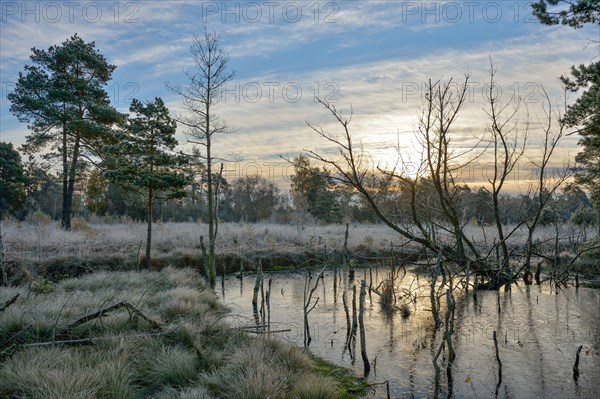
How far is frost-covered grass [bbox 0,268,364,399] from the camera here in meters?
5.29

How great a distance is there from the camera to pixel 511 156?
11156 mm

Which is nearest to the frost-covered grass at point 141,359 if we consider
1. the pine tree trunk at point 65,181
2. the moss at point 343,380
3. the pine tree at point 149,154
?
the moss at point 343,380

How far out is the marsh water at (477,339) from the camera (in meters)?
6.99

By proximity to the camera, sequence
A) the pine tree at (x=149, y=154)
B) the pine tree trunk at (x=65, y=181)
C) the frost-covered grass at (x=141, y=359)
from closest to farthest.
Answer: the frost-covered grass at (x=141, y=359) → the pine tree at (x=149, y=154) → the pine tree trunk at (x=65, y=181)

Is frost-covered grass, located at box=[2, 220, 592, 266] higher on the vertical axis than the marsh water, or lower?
higher

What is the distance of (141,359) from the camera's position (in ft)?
21.4

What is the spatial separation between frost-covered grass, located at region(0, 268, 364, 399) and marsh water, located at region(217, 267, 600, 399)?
975 mm

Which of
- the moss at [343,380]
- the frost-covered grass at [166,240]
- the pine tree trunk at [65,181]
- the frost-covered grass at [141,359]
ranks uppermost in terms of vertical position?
the pine tree trunk at [65,181]

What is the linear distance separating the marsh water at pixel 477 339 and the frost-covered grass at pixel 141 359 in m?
0.97

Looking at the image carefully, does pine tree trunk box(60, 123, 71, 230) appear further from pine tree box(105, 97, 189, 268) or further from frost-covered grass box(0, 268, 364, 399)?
frost-covered grass box(0, 268, 364, 399)

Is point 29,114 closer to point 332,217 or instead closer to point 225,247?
point 225,247

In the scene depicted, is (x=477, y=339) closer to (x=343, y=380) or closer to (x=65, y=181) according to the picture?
(x=343, y=380)

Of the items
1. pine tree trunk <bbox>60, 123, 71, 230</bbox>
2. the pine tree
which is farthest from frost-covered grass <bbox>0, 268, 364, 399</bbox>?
pine tree trunk <bbox>60, 123, 71, 230</bbox>

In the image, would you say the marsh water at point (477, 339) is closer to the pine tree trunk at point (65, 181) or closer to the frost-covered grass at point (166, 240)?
the frost-covered grass at point (166, 240)
